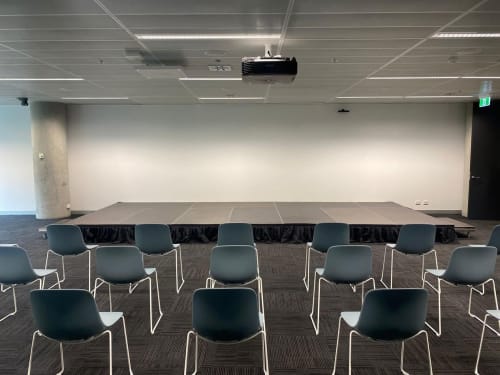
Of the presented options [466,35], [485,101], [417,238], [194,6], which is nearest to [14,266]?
[194,6]

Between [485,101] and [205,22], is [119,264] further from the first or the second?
[485,101]

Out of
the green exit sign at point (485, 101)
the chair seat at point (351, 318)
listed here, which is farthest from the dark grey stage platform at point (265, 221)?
the chair seat at point (351, 318)

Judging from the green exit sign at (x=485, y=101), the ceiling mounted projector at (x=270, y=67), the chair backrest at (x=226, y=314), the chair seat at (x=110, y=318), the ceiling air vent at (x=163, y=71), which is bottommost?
the chair seat at (x=110, y=318)

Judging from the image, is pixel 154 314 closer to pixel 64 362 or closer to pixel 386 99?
pixel 64 362

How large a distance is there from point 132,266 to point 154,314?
76 cm

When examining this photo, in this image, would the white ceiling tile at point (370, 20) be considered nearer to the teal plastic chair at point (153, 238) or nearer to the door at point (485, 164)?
the teal plastic chair at point (153, 238)

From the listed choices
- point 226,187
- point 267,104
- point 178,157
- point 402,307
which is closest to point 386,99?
point 267,104

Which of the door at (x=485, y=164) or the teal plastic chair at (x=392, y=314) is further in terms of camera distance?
the door at (x=485, y=164)

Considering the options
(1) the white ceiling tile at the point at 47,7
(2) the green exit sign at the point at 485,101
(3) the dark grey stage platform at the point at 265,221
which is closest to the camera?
(1) the white ceiling tile at the point at 47,7

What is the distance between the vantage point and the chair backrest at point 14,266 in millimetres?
3309

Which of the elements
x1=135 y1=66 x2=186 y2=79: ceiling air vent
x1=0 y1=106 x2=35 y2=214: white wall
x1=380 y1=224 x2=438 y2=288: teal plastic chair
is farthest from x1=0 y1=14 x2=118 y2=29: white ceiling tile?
x1=0 y1=106 x2=35 y2=214: white wall

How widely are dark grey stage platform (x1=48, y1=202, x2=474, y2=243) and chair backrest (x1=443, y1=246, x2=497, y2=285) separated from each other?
3.40m

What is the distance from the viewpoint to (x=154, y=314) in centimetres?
381

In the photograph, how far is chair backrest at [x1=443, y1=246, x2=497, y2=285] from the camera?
320 centimetres
